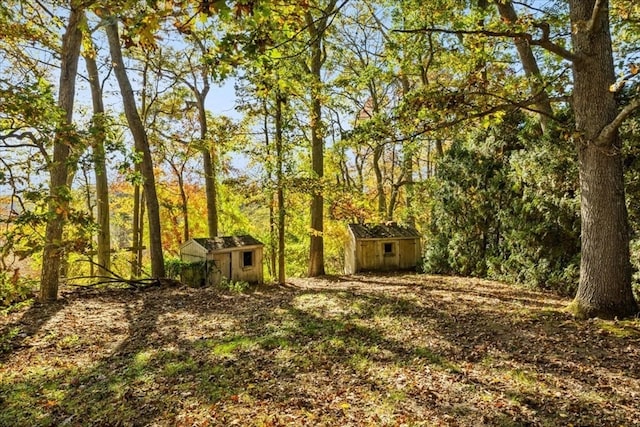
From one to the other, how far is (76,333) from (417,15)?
1000cm

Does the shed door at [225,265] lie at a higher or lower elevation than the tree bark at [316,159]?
lower

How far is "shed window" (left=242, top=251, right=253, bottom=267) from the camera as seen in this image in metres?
15.2

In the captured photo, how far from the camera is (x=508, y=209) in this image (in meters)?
11.1

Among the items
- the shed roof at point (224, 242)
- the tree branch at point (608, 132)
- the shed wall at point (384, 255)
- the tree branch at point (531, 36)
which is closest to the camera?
the tree branch at point (531, 36)

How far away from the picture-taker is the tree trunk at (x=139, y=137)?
34.5 ft

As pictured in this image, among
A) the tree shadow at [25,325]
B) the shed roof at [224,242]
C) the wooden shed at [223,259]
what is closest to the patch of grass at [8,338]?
the tree shadow at [25,325]

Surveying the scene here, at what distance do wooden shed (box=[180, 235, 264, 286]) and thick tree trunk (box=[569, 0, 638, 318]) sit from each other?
37.8 ft

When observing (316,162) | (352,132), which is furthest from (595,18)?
(316,162)

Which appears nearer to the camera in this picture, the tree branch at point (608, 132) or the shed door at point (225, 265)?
the tree branch at point (608, 132)

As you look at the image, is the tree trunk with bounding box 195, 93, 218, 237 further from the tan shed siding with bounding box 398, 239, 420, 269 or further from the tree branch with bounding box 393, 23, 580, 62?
the tree branch with bounding box 393, 23, 580, 62

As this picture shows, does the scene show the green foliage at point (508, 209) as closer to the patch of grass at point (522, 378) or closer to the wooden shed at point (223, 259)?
the patch of grass at point (522, 378)

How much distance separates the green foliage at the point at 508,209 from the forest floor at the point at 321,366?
208 centimetres

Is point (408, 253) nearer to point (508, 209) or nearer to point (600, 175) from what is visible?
point (508, 209)

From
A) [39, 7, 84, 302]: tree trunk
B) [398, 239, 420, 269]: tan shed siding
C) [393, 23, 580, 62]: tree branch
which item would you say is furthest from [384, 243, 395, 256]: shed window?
[39, 7, 84, 302]: tree trunk
